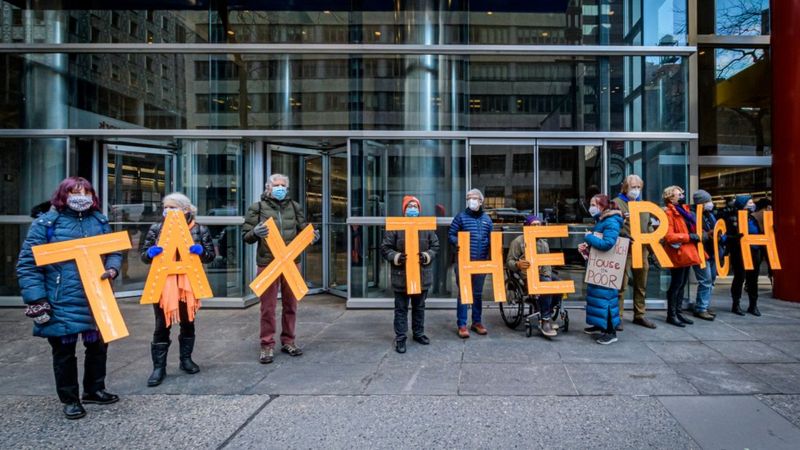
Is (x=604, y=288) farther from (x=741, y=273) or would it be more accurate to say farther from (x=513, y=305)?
(x=741, y=273)

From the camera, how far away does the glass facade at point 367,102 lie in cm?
838

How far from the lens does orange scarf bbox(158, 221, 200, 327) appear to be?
184 inches

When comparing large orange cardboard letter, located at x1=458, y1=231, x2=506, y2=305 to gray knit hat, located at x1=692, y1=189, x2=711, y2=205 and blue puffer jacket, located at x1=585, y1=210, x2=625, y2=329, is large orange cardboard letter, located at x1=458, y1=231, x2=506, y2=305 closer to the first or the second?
blue puffer jacket, located at x1=585, y1=210, x2=625, y2=329

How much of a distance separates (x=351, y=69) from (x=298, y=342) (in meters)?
5.25

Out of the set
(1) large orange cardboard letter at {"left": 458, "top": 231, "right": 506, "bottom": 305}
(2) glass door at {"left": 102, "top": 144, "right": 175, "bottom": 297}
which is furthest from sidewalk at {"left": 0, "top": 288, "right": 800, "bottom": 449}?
(2) glass door at {"left": 102, "top": 144, "right": 175, "bottom": 297}

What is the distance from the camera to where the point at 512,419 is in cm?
378

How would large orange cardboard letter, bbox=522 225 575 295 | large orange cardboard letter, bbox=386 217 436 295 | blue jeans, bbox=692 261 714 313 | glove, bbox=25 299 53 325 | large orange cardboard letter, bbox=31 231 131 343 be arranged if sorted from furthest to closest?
blue jeans, bbox=692 261 714 313 → large orange cardboard letter, bbox=522 225 575 295 → large orange cardboard letter, bbox=386 217 436 295 → large orange cardboard letter, bbox=31 231 131 343 → glove, bbox=25 299 53 325

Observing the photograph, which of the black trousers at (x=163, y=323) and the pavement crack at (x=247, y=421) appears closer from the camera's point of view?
the pavement crack at (x=247, y=421)

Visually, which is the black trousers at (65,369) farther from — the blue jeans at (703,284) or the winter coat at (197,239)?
the blue jeans at (703,284)

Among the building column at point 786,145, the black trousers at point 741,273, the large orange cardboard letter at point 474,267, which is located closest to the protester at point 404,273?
the large orange cardboard letter at point 474,267

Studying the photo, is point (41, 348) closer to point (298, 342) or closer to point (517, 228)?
point (298, 342)

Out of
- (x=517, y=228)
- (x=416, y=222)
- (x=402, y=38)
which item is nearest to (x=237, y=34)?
(x=402, y=38)

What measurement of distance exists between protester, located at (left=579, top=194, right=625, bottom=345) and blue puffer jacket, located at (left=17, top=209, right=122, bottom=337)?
18.7 feet

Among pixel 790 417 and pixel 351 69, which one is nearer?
pixel 790 417
